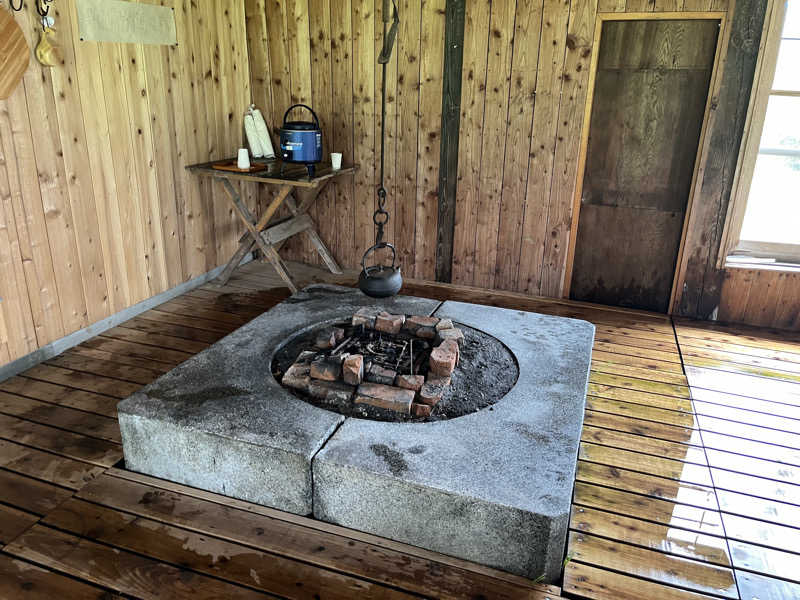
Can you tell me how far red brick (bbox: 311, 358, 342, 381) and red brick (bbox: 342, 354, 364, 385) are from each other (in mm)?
28

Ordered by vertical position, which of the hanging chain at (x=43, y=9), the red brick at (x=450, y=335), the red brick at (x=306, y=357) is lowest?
the red brick at (x=306, y=357)

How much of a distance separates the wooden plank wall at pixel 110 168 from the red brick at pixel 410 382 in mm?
1887

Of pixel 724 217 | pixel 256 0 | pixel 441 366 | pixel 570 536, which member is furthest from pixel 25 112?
pixel 724 217

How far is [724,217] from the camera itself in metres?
3.50

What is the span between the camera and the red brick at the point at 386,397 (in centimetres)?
206

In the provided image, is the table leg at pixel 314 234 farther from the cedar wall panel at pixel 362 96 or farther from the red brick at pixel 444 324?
the red brick at pixel 444 324

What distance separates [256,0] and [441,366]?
3.12 m

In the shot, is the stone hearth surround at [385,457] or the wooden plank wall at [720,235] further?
the wooden plank wall at [720,235]

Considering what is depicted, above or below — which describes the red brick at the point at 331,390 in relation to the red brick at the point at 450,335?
below

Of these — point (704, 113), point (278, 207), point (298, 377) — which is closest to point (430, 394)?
point (298, 377)

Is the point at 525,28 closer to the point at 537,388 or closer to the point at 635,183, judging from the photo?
the point at 635,183

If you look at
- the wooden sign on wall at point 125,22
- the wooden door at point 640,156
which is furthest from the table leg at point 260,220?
the wooden door at point 640,156

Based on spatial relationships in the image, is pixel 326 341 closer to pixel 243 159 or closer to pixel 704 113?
pixel 243 159

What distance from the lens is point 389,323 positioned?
8.30 feet
